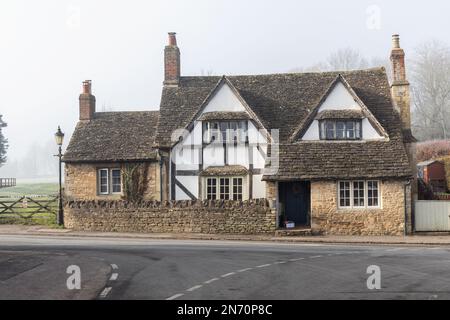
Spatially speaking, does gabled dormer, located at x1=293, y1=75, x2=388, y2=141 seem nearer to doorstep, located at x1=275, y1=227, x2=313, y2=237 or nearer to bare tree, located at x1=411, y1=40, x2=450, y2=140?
doorstep, located at x1=275, y1=227, x2=313, y2=237

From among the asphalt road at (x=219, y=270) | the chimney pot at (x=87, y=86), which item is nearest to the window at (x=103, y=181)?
the chimney pot at (x=87, y=86)

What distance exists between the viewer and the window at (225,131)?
28344mm

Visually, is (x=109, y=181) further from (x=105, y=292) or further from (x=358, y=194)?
(x=105, y=292)

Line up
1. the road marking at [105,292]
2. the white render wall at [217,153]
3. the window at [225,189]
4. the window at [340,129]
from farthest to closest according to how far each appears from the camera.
A: the window at [225,189], the white render wall at [217,153], the window at [340,129], the road marking at [105,292]

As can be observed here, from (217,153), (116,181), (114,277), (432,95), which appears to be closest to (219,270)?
(114,277)

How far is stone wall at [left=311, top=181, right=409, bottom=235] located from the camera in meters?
24.9

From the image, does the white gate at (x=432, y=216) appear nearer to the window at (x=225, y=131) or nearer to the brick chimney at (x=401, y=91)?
the brick chimney at (x=401, y=91)

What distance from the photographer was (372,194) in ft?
83.5

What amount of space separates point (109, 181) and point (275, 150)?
10.7 meters

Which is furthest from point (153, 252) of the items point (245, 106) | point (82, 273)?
point (245, 106)

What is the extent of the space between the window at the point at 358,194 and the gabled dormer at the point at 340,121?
290cm

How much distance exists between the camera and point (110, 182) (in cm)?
3125

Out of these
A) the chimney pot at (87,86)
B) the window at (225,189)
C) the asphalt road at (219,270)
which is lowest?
the asphalt road at (219,270)
